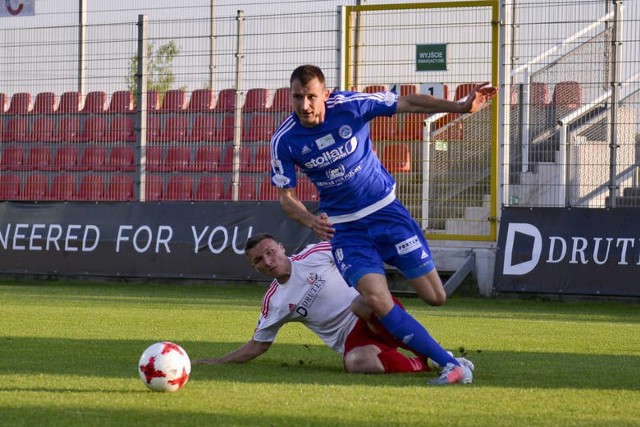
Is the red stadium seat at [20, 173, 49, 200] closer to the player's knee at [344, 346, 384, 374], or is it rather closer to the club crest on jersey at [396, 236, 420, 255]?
the player's knee at [344, 346, 384, 374]

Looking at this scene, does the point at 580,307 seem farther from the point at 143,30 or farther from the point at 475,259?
the point at 143,30

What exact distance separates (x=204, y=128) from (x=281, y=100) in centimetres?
135

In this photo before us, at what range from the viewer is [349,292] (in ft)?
27.5

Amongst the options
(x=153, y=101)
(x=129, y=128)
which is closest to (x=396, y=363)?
(x=153, y=101)

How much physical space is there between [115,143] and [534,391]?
570 inches

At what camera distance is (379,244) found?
7.74 metres

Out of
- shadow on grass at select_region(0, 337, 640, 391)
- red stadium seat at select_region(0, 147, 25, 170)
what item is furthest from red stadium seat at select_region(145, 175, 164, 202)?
shadow on grass at select_region(0, 337, 640, 391)

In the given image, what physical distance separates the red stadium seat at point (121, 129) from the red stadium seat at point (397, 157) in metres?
4.98

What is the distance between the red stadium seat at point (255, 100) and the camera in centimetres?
1867

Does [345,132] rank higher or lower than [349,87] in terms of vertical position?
lower

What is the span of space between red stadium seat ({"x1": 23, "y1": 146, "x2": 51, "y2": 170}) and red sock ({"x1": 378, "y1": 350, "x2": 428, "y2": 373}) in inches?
558

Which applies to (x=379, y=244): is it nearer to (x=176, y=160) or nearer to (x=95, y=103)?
(x=176, y=160)

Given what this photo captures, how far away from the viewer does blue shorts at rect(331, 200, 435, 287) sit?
301 inches

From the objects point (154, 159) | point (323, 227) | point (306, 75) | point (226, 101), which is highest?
point (226, 101)
